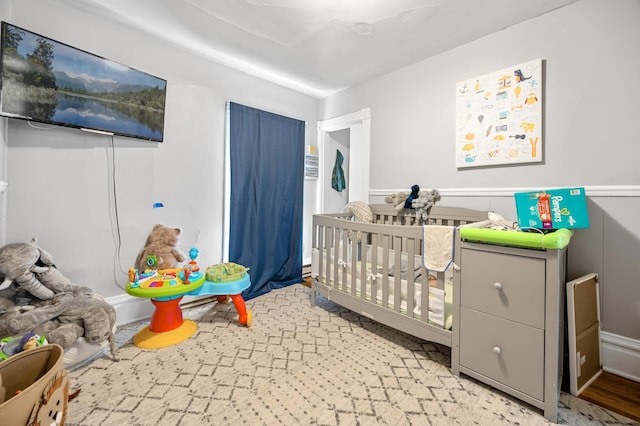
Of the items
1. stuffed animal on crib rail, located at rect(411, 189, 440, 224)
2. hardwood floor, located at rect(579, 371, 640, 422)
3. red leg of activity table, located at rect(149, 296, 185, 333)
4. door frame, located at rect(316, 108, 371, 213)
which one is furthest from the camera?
door frame, located at rect(316, 108, 371, 213)

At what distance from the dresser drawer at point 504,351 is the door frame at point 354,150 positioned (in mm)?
1813

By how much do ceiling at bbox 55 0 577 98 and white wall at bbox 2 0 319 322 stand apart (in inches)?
7.3

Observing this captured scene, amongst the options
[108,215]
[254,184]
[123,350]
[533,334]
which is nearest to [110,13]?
[108,215]

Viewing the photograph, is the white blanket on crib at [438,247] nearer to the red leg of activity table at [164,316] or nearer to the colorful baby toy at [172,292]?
the colorful baby toy at [172,292]

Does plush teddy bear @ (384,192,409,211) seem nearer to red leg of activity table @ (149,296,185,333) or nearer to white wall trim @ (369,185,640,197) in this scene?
white wall trim @ (369,185,640,197)

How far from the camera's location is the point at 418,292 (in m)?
1.79

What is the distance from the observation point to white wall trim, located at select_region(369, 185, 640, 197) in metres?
1.62

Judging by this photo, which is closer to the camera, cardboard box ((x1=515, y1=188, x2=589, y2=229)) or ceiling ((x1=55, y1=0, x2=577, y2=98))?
cardboard box ((x1=515, y1=188, x2=589, y2=229))

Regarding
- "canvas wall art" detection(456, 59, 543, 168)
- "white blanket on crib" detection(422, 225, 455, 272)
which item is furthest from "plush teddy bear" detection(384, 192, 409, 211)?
"white blanket on crib" detection(422, 225, 455, 272)

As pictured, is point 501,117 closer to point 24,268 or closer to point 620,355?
point 620,355

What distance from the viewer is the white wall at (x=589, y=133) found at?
1.62 meters

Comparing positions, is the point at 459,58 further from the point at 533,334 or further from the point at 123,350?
the point at 123,350

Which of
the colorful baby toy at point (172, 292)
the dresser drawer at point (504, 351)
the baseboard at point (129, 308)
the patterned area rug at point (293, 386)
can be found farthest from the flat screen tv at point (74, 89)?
the dresser drawer at point (504, 351)

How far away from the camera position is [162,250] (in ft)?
7.64
